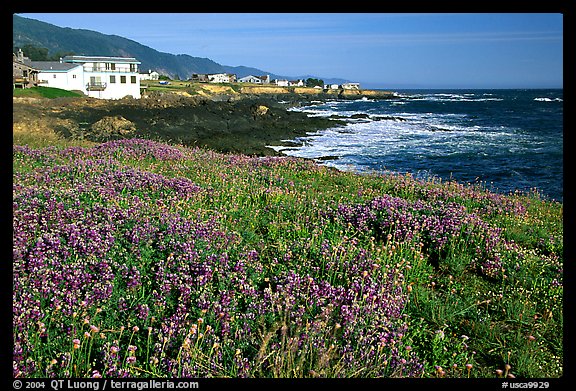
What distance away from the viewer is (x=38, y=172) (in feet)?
34.4

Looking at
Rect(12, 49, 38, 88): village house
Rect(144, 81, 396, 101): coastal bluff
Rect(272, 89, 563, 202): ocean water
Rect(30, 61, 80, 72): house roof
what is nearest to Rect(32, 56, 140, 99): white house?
Rect(30, 61, 80, 72): house roof

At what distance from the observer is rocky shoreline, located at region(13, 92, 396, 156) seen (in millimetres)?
37375

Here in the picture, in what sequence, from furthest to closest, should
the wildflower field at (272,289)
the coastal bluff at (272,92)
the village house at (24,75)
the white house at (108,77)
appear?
1. the coastal bluff at (272,92)
2. the white house at (108,77)
3. the village house at (24,75)
4. the wildflower field at (272,289)

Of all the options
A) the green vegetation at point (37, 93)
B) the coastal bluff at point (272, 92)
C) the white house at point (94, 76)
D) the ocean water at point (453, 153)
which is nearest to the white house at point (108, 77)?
the white house at point (94, 76)

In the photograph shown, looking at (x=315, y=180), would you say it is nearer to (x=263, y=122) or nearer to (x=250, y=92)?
(x=263, y=122)

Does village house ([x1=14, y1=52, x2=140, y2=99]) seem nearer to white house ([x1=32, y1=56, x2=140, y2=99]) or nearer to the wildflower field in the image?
white house ([x1=32, y1=56, x2=140, y2=99])

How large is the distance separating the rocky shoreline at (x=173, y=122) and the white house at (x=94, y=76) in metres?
13.9

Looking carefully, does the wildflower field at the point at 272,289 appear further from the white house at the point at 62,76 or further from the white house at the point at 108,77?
the white house at the point at 62,76

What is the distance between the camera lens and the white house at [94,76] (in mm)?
72438

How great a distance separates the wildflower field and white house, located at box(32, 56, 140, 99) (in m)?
71.8

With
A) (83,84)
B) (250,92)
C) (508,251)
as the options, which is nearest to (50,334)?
(508,251)
